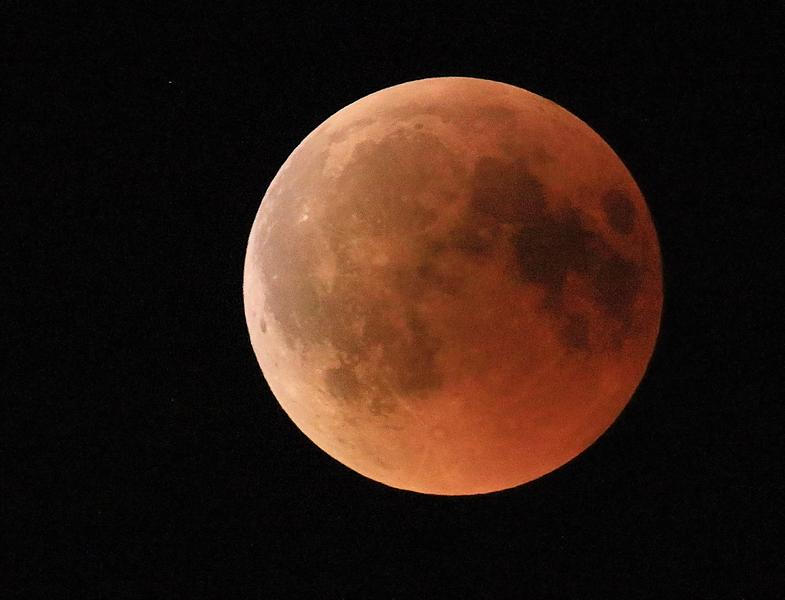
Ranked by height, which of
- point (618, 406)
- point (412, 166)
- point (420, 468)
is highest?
point (412, 166)

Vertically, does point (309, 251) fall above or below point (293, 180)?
below

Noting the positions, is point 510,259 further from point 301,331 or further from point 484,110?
point 301,331

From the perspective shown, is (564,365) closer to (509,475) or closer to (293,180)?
(509,475)

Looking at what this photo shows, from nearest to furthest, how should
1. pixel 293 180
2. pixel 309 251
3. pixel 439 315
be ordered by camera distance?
pixel 439 315, pixel 309 251, pixel 293 180

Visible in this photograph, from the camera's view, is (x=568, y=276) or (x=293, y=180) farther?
(x=293, y=180)

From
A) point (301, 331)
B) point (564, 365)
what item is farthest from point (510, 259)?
point (301, 331)

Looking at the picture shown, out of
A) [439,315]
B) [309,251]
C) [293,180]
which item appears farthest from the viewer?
[293,180]
